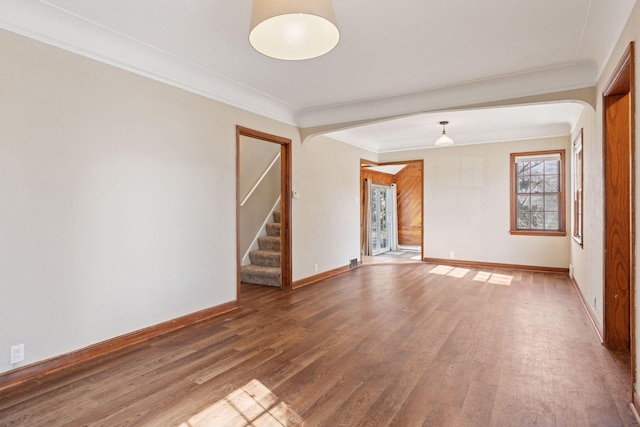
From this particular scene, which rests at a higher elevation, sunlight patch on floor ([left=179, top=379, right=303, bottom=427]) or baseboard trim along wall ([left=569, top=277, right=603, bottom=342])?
baseboard trim along wall ([left=569, top=277, right=603, bottom=342])

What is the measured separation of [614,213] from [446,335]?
5.76ft

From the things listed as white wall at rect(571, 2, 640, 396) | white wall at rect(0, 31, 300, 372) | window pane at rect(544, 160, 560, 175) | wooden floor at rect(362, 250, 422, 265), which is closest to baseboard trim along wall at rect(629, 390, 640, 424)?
white wall at rect(571, 2, 640, 396)

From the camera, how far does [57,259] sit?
8.56 ft

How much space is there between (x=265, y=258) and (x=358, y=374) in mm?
3597

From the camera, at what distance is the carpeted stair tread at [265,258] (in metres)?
5.77

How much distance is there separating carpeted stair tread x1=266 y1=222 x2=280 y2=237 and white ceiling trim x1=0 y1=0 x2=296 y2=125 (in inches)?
102

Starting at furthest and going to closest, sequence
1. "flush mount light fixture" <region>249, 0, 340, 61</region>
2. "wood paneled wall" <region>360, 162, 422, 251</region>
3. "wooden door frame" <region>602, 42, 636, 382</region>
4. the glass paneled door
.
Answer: "wood paneled wall" <region>360, 162, 422, 251</region>
the glass paneled door
"wooden door frame" <region>602, 42, 636, 382</region>
"flush mount light fixture" <region>249, 0, 340, 61</region>

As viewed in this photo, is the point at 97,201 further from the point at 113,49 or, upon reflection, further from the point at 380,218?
the point at 380,218

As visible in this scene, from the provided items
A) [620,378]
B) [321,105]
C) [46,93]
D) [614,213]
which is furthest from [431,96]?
[46,93]

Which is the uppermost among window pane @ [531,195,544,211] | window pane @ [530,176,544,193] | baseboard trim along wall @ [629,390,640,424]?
window pane @ [530,176,544,193]

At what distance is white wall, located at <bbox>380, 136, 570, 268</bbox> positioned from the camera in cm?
639

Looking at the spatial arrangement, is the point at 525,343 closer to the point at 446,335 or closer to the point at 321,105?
the point at 446,335

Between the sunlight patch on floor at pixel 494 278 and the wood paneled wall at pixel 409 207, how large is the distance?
434cm

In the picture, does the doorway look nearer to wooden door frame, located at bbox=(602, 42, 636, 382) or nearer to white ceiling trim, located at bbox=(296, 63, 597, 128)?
white ceiling trim, located at bbox=(296, 63, 597, 128)
